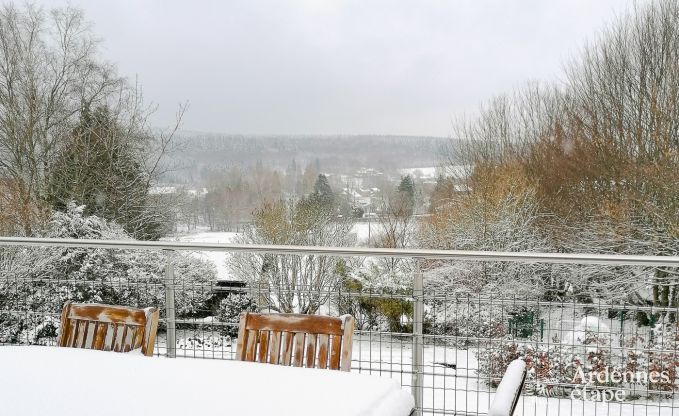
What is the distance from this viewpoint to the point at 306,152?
12211mm

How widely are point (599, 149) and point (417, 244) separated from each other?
13.3 ft

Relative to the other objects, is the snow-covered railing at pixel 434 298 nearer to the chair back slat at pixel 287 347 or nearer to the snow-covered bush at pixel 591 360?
the snow-covered bush at pixel 591 360

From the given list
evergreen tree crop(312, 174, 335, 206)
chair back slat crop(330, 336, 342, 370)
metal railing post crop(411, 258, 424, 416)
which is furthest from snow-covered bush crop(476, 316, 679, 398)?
evergreen tree crop(312, 174, 335, 206)

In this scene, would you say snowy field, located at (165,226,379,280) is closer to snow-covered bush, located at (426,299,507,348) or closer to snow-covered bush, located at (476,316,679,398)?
snow-covered bush, located at (426,299,507,348)

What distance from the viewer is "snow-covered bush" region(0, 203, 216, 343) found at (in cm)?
453

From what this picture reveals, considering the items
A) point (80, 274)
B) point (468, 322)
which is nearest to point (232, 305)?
point (468, 322)

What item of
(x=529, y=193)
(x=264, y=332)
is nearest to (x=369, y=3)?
(x=529, y=193)

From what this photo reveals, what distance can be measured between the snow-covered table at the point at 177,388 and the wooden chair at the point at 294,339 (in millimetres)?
220

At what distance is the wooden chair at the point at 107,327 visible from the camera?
6.07ft

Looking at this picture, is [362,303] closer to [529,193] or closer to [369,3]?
[529,193]

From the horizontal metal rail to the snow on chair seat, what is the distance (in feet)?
5.89

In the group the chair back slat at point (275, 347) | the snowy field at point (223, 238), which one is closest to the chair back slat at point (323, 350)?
the chair back slat at point (275, 347)

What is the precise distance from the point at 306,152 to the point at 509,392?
11.4m

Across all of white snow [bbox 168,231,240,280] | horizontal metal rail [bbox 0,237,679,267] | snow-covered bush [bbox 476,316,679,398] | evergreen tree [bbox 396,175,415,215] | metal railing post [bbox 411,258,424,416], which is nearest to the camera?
horizontal metal rail [bbox 0,237,679,267]
